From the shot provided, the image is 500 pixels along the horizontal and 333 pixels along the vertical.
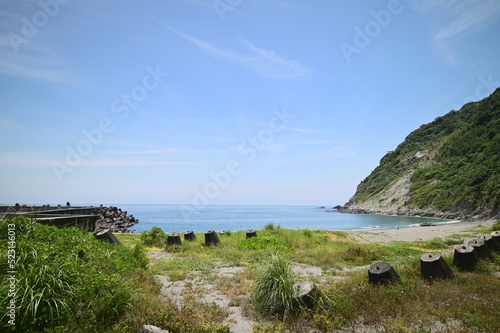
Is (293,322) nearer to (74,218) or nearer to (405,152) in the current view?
(74,218)

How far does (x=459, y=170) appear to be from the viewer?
290 feet

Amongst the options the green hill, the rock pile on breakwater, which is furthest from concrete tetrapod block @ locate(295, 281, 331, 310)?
the green hill

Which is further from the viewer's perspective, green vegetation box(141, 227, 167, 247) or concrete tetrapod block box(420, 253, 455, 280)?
green vegetation box(141, 227, 167, 247)

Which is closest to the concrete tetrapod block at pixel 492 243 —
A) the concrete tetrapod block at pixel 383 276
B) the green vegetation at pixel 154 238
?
the concrete tetrapod block at pixel 383 276

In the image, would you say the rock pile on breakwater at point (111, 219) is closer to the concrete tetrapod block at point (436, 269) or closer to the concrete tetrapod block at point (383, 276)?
the concrete tetrapod block at point (383, 276)

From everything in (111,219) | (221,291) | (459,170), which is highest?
(459,170)

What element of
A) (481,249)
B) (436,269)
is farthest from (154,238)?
(481,249)

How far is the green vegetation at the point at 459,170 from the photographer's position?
6456 centimetres

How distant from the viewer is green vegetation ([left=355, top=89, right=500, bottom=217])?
2542 inches

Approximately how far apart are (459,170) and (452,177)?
3160 mm

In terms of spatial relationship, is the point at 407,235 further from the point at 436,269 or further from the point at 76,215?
→ the point at 76,215

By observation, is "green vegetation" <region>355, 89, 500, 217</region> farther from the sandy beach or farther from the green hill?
the sandy beach

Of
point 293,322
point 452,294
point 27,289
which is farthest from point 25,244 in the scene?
point 452,294

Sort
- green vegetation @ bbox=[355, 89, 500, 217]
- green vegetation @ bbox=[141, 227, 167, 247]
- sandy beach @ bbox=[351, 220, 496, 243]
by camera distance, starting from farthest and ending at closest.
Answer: green vegetation @ bbox=[355, 89, 500, 217]
sandy beach @ bbox=[351, 220, 496, 243]
green vegetation @ bbox=[141, 227, 167, 247]
